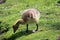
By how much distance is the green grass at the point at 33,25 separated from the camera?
425 inches

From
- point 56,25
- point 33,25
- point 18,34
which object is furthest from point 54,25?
point 18,34

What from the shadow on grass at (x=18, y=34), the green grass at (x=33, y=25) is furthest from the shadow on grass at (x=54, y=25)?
the shadow on grass at (x=18, y=34)

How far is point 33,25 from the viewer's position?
12.0 meters

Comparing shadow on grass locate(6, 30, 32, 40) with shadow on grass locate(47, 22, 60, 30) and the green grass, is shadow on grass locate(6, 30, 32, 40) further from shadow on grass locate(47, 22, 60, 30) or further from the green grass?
shadow on grass locate(47, 22, 60, 30)

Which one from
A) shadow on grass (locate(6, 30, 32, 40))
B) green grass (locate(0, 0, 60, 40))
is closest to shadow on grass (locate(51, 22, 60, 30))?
green grass (locate(0, 0, 60, 40))

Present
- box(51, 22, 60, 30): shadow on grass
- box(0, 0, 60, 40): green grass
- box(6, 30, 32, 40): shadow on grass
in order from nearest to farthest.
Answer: box(0, 0, 60, 40): green grass < box(6, 30, 32, 40): shadow on grass < box(51, 22, 60, 30): shadow on grass

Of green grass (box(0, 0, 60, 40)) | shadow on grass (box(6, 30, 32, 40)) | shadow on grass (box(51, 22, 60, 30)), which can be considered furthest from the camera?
shadow on grass (box(51, 22, 60, 30))

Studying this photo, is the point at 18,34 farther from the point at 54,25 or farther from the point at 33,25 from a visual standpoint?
the point at 54,25

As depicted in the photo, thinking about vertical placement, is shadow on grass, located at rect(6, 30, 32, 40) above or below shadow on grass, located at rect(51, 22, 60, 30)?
below

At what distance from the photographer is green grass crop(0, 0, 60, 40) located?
35.4 feet

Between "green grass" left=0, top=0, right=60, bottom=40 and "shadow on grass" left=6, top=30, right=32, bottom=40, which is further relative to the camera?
"shadow on grass" left=6, top=30, right=32, bottom=40

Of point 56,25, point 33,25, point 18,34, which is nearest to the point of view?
point 18,34

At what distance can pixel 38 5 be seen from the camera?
1528cm

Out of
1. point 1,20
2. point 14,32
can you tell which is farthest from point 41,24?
point 1,20
